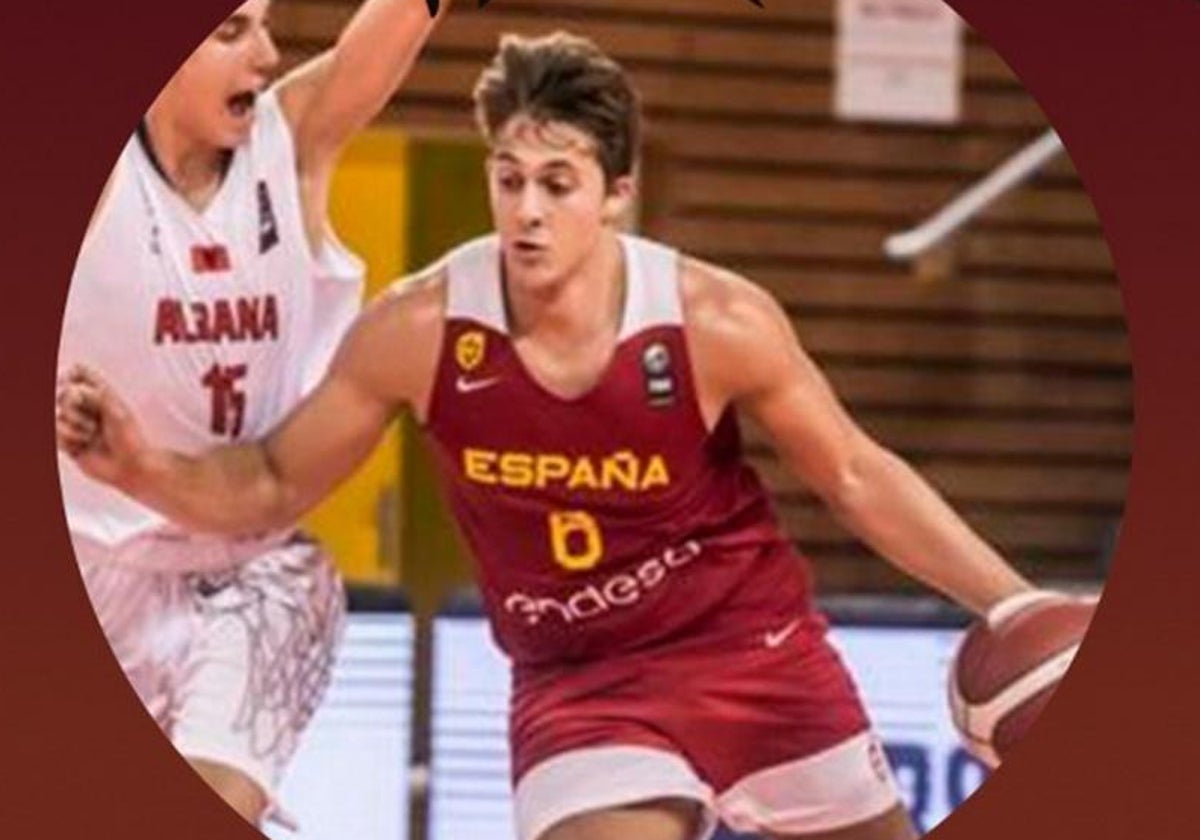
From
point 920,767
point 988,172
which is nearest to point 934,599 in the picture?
point 920,767

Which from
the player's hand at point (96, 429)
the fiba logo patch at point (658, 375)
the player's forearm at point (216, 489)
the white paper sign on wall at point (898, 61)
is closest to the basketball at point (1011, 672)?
the fiba logo patch at point (658, 375)

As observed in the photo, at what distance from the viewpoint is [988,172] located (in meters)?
3.21

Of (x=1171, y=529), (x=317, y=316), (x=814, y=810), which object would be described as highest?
(x=317, y=316)

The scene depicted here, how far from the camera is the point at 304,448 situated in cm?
306

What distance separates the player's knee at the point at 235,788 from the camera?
3.05 metres

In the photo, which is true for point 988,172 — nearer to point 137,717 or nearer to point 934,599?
point 934,599

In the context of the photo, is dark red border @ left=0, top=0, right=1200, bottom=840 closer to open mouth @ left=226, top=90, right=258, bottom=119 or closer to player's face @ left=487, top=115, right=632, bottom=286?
open mouth @ left=226, top=90, right=258, bottom=119

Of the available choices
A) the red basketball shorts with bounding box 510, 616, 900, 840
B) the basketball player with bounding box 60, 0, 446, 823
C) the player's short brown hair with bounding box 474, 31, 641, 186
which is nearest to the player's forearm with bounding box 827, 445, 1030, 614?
the red basketball shorts with bounding box 510, 616, 900, 840

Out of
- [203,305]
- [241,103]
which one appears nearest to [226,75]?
[241,103]

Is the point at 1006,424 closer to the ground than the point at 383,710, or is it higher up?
higher up

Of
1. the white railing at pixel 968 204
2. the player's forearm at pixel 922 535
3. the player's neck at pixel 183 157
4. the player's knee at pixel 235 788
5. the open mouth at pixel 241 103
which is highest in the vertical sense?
the open mouth at pixel 241 103

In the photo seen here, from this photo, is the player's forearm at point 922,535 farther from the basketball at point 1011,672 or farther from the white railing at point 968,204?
the white railing at point 968,204

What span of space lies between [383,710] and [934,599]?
455 mm

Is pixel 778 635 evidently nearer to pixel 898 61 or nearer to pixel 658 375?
pixel 658 375
